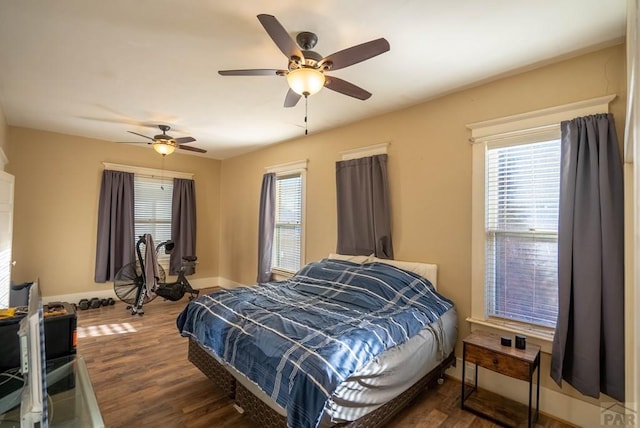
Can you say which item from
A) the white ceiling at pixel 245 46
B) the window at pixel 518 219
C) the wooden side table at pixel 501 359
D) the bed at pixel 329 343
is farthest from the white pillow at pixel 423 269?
the white ceiling at pixel 245 46

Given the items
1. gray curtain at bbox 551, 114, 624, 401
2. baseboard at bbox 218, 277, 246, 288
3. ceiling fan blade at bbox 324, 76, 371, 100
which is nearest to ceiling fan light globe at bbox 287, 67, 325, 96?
ceiling fan blade at bbox 324, 76, 371, 100

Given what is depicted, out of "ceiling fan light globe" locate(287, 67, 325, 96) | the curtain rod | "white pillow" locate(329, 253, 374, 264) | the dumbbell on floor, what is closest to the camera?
"ceiling fan light globe" locate(287, 67, 325, 96)

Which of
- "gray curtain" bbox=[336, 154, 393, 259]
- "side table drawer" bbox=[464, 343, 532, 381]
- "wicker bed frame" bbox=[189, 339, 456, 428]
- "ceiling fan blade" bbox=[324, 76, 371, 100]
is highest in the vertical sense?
"ceiling fan blade" bbox=[324, 76, 371, 100]

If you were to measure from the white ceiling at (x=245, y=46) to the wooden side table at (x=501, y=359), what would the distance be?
2162 mm

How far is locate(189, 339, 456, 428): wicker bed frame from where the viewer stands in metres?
1.84

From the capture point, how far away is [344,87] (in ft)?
7.29

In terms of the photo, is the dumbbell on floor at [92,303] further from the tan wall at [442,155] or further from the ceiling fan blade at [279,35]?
the ceiling fan blade at [279,35]

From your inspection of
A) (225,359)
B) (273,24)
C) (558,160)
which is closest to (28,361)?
(225,359)

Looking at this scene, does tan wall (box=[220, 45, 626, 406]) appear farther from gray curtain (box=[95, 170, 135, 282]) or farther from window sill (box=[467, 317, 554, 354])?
gray curtain (box=[95, 170, 135, 282])

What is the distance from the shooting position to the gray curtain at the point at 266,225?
15.9 feet

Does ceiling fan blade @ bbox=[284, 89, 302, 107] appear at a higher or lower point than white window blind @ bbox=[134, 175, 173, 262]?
higher

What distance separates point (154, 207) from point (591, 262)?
599 cm

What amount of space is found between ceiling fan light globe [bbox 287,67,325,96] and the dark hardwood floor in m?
2.32

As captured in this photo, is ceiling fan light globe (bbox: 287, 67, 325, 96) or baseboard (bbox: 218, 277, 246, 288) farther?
baseboard (bbox: 218, 277, 246, 288)
